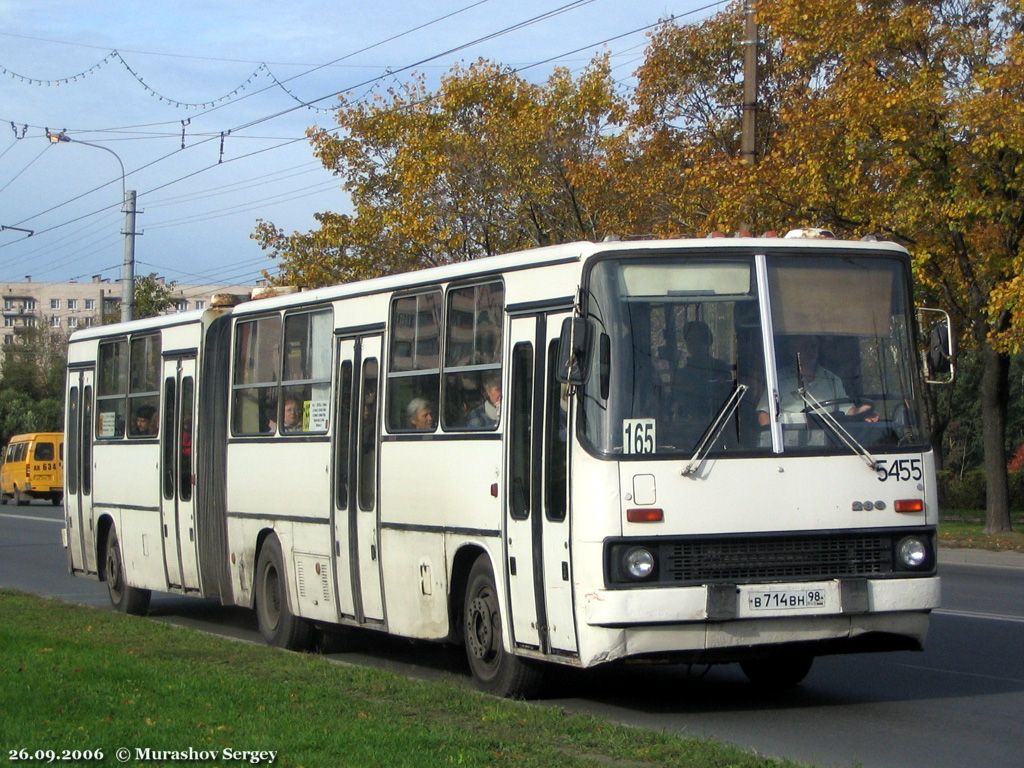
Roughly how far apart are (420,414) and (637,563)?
2997 mm

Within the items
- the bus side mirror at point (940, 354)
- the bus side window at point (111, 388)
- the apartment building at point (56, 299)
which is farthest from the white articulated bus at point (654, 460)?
the apartment building at point (56, 299)

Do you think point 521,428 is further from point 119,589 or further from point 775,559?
point 119,589

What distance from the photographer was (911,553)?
9.80 meters

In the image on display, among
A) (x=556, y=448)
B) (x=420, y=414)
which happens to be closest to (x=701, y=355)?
(x=556, y=448)

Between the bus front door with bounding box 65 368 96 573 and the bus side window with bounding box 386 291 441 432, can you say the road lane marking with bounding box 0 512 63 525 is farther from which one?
the bus side window with bounding box 386 291 441 432

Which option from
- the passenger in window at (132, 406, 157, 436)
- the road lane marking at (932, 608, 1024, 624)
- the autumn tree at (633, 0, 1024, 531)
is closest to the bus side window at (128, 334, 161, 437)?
the passenger in window at (132, 406, 157, 436)

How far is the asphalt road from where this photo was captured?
8.70 meters

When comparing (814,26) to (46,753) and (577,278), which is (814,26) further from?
(46,753)

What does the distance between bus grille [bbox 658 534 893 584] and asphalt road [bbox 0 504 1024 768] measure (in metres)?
0.86

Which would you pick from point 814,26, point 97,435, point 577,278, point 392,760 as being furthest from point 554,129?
point 392,760

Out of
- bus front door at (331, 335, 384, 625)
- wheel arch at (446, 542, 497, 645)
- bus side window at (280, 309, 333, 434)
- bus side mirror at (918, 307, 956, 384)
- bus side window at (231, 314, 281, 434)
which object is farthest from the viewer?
bus side window at (231, 314, 281, 434)

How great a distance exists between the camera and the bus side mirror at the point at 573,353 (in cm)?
950

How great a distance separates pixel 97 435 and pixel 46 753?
37.0 feet

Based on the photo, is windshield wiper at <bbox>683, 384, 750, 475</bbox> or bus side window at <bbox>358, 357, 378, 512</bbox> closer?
windshield wiper at <bbox>683, 384, 750, 475</bbox>
